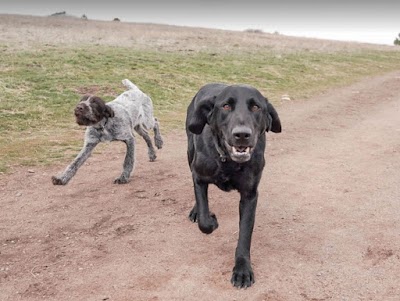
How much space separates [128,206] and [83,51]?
64.5 ft

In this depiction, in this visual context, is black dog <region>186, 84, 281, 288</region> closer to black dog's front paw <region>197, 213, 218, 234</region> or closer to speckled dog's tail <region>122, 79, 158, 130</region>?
black dog's front paw <region>197, 213, 218, 234</region>

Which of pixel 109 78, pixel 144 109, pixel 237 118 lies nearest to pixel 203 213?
pixel 237 118

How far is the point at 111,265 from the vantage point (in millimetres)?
4762

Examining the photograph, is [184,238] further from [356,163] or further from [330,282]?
[356,163]

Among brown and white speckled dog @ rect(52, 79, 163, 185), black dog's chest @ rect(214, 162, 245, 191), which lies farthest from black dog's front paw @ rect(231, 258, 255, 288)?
brown and white speckled dog @ rect(52, 79, 163, 185)

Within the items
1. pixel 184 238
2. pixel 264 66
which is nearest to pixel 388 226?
pixel 184 238

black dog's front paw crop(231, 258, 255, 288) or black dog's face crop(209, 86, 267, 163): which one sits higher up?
black dog's face crop(209, 86, 267, 163)

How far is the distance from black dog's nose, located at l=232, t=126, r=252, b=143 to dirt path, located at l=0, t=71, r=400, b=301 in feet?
4.55

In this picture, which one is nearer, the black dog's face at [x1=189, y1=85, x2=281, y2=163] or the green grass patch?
the black dog's face at [x1=189, y1=85, x2=281, y2=163]

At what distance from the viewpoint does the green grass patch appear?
10.6m

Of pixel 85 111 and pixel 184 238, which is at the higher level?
pixel 85 111

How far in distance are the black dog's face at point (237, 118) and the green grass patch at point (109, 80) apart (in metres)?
4.98

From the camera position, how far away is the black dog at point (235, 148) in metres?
4.24

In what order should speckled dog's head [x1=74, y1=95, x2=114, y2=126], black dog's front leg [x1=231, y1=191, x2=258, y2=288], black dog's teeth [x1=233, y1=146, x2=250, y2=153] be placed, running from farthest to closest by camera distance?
speckled dog's head [x1=74, y1=95, x2=114, y2=126] → black dog's front leg [x1=231, y1=191, x2=258, y2=288] → black dog's teeth [x1=233, y1=146, x2=250, y2=153]
